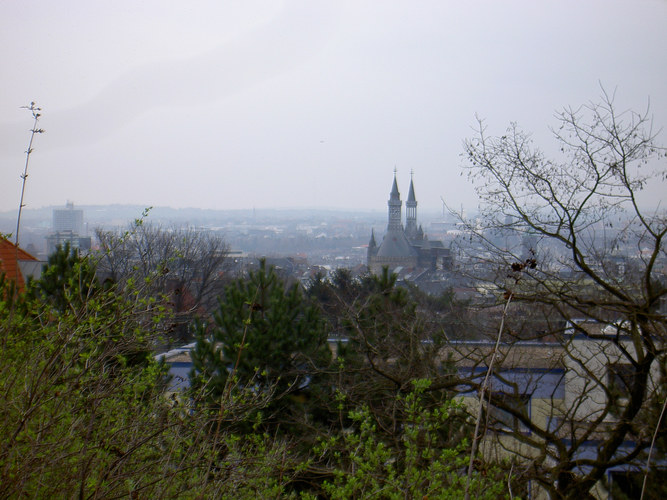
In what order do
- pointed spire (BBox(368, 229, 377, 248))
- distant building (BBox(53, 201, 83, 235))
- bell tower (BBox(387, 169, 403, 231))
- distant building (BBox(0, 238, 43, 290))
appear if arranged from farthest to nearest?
bell tower (BBox(387, 169, 403, 231)) < pointed spire (BBox(368, 229, 377, 248)) < distant building (BBox(53, 201, 83, 235)) < distant building (BBox(0, 238, 43, 290))

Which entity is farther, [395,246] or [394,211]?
[394,211]

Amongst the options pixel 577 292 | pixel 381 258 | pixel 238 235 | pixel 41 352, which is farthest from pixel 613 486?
pixel 381 258

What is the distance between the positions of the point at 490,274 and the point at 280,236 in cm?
4008

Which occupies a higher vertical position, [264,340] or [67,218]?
[67,218]

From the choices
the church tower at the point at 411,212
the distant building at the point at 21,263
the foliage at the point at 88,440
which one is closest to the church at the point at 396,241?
the church tower at the point at 411,212

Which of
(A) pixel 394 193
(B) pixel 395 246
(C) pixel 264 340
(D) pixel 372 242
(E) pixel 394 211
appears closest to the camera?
(C) pixel 264 340

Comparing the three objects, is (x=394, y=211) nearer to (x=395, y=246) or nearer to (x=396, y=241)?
(x=396, y=241)

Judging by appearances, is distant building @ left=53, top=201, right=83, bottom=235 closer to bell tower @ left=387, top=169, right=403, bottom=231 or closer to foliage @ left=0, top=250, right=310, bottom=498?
foliage @ left=0, top=250, right=310, bottom=498

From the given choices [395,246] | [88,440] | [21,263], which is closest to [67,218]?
[21,263]

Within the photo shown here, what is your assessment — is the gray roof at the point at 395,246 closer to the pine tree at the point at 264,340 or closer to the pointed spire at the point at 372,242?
the pointed spire at the point at 372,242

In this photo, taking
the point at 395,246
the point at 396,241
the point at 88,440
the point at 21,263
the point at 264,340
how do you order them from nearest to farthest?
the point at 88,440 < the point at 264,340 < the point at 21,263 < the point at 395,246 < the point at 396,241

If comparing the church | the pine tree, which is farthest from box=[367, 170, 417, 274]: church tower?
the pine tree

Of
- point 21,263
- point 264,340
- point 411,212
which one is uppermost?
point 411,212

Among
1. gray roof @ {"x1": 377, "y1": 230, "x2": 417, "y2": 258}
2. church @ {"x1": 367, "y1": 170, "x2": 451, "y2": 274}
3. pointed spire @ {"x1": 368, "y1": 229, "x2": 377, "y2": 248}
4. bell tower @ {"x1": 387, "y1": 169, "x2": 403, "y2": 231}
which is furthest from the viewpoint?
bell tower @ {"x1": 387, "y1": 169, "x2": 403, "y2": 231}
